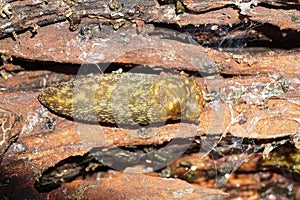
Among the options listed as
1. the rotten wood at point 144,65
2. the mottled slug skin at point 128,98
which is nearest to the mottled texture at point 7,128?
the rotten wood at point 144,65

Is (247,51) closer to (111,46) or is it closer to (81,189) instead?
(111,46)

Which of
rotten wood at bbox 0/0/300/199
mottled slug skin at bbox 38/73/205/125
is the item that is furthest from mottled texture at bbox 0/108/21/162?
mottled slug skin at bbox 38/73/205/125

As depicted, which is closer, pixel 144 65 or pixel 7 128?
pixel 7 128

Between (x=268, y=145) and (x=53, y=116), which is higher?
(x=53, y=116)

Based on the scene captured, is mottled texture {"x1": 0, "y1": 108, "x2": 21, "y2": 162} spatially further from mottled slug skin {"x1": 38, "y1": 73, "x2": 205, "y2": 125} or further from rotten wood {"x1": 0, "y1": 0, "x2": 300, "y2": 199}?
mottled slug skin {"x1": 38, "y1": 73, "x2": 205, "y2": 125}

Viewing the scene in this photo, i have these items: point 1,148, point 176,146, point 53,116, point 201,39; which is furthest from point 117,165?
point 201,39

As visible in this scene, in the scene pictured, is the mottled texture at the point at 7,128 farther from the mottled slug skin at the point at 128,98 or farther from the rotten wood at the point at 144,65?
the mottled slug skin at the point at 128,98

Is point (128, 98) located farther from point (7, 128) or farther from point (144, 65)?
point (7, 128)

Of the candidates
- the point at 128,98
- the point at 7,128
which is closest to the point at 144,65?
the point at 128,98
